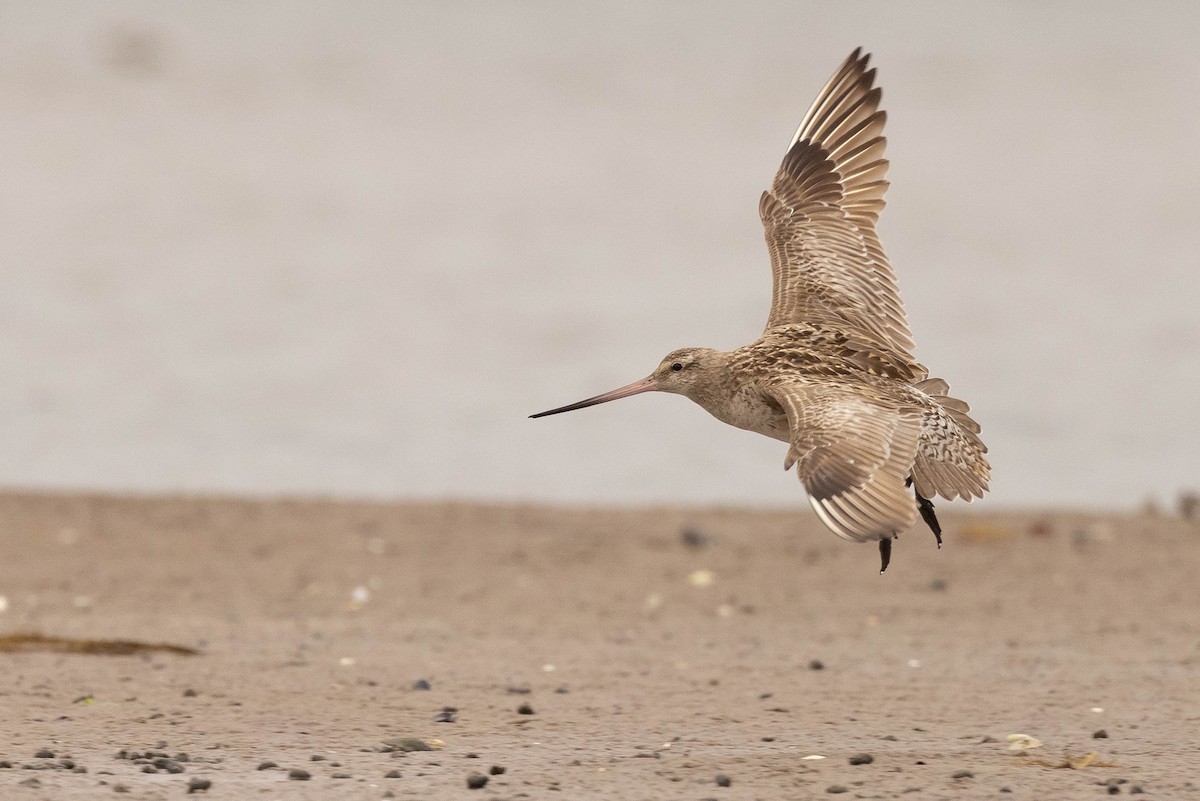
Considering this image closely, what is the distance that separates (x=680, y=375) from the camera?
874 centimetres

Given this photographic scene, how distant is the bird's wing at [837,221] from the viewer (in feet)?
29.7

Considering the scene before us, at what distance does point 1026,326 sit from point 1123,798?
11.8 metres

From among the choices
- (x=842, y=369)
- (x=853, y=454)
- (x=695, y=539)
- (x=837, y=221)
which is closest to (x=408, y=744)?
(x=853, y=454)

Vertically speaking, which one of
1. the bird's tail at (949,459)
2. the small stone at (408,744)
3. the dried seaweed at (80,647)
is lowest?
the small stone at (408,744)

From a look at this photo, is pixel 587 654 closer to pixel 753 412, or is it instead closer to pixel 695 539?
pixel 753 412

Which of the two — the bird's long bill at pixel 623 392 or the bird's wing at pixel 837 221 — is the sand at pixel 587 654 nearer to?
the bird's long bill at pixel 623 392

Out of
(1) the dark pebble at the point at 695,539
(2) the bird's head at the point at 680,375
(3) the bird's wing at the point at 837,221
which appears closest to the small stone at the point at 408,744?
(2) the bird's head at the point at 680,375

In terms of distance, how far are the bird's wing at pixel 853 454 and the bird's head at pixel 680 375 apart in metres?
0.60

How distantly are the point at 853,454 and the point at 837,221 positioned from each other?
8.28ft

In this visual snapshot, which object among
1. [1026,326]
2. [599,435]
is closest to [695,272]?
[1026,326]

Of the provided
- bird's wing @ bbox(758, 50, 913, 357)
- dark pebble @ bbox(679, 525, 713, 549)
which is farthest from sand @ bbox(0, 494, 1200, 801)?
bird's wing @ bbox(758, 50, 913, 357)

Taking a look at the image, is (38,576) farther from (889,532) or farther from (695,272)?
(695,272)

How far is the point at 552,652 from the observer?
379 inches

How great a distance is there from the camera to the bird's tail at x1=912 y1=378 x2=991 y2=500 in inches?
307
